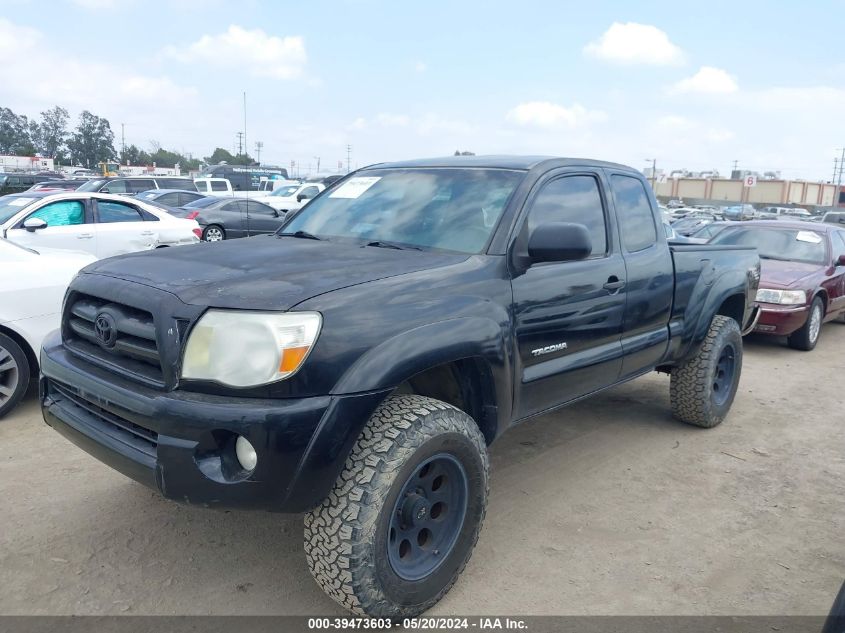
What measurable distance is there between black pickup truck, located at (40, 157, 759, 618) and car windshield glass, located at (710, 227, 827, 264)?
6018 mm

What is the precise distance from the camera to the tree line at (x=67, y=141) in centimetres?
9275

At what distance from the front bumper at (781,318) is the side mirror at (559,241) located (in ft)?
18.7

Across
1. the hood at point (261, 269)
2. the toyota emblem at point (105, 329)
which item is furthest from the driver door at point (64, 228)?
the toyota emblem at point (105, 329)

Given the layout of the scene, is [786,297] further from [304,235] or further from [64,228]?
[64,228]

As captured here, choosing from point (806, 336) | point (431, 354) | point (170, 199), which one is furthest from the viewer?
point (170, 199)

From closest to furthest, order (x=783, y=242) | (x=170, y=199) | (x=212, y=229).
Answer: (x=783, y=242)
(x=212, y=229)
(x=170, y=199)

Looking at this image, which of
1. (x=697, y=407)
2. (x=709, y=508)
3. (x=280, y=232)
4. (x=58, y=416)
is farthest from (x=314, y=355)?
(x=697, y=407)

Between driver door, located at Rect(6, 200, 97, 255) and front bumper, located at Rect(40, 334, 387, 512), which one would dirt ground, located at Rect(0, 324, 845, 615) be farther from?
driver door, located at Rect(6, 200, 97, 255)

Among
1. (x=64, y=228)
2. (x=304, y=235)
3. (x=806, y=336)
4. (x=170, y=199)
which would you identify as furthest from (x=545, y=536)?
(x=170, y=199)

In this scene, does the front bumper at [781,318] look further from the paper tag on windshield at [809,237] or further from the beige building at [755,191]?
the beige building at [755,191]

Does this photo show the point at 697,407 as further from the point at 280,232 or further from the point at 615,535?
the point at 280,232

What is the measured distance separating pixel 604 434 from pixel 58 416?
3.59 meters

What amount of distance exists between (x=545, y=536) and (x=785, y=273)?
6.37 meters

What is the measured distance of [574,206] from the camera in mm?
3885
